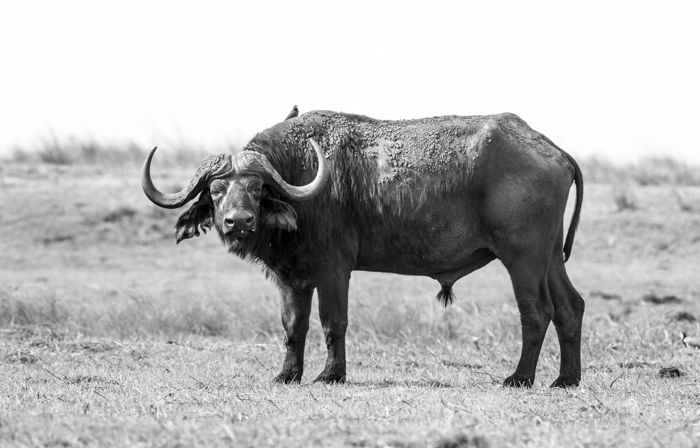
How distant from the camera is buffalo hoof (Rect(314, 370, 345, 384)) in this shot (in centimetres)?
945

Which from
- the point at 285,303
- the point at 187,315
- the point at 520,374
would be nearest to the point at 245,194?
the point at 285,303

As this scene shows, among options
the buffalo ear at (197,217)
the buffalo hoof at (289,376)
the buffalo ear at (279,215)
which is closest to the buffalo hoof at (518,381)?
the buffalo hoof at (289,376)

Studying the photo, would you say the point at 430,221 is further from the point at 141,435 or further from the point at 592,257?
the point at 592,257

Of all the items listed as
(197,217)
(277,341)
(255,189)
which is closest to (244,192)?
(255,189)

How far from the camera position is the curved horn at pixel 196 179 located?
919 cm

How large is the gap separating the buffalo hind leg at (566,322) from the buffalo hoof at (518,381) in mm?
286

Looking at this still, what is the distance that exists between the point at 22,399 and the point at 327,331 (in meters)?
2.35

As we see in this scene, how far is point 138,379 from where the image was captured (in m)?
9.66

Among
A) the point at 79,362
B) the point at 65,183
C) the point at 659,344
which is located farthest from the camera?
the point at 65,183

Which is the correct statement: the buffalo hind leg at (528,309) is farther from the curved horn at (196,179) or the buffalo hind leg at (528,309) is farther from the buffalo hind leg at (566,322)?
the curved horn at (196,179)

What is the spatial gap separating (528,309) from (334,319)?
1.44 m

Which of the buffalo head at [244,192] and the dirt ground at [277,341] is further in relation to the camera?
the buffalo head at [244,192]

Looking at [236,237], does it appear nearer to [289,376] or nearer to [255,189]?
[255,189]

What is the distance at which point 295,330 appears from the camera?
9.70 meters
